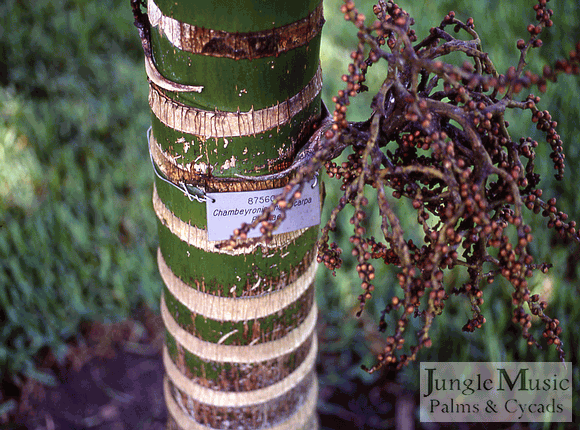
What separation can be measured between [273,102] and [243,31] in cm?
17

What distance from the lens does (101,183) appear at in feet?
10.9

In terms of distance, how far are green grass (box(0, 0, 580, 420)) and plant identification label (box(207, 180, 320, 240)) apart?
1630mm

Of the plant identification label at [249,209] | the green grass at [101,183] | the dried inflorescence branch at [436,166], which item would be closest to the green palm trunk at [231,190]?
the plant identification label at [249,209]

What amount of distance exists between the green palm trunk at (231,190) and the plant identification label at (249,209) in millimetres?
15

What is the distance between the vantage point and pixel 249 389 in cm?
153

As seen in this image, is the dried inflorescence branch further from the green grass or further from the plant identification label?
the green grass

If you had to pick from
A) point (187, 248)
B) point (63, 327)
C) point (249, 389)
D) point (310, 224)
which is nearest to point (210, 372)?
point (249, 389)

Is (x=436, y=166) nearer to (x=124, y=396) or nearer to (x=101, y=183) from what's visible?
(x=124, y=396)

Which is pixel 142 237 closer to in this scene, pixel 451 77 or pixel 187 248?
pixel 187 248

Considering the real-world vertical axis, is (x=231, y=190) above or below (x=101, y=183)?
above

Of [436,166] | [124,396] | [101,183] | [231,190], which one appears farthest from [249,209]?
[101,183]

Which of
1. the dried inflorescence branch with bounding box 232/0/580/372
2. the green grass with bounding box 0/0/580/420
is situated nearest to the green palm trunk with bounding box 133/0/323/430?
the dried inflorescence branch with bounding box 232/0/580/372

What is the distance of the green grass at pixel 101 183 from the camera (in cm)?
274

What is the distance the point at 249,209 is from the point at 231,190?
0.06 metres
